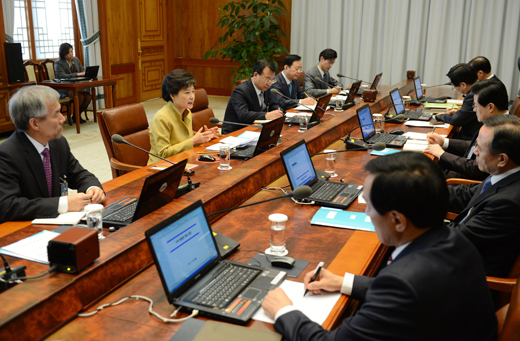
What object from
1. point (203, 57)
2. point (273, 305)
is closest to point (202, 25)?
point (203, 57)

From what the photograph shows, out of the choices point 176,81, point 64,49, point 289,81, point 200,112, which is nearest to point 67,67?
point 64,49

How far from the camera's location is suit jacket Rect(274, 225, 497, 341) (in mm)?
1054

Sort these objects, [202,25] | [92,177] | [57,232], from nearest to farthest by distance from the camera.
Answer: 1. [57,232]
2. [92,177]
3. [202,25]

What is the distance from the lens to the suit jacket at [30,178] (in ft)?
6.53

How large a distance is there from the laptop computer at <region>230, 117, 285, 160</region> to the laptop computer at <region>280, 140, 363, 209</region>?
1.65 feet

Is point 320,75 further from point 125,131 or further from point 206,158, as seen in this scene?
point 206,158

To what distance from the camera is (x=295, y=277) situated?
1.52 metres

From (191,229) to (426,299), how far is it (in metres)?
0.71

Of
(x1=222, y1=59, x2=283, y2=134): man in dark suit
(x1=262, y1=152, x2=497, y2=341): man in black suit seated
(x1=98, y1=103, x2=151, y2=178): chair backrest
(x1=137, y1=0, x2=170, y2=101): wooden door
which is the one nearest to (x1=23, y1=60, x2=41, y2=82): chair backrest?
(x1=137, y1=0, x2=170, y2=101): wooden door

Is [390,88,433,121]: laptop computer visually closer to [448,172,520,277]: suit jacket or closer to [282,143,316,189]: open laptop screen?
[282,143,316,189]: open laptop screen

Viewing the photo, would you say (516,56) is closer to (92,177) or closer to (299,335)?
(92,177)

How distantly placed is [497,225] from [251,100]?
2820 mm

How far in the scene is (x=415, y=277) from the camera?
1.06m

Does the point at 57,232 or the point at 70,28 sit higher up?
the point at 70,28
